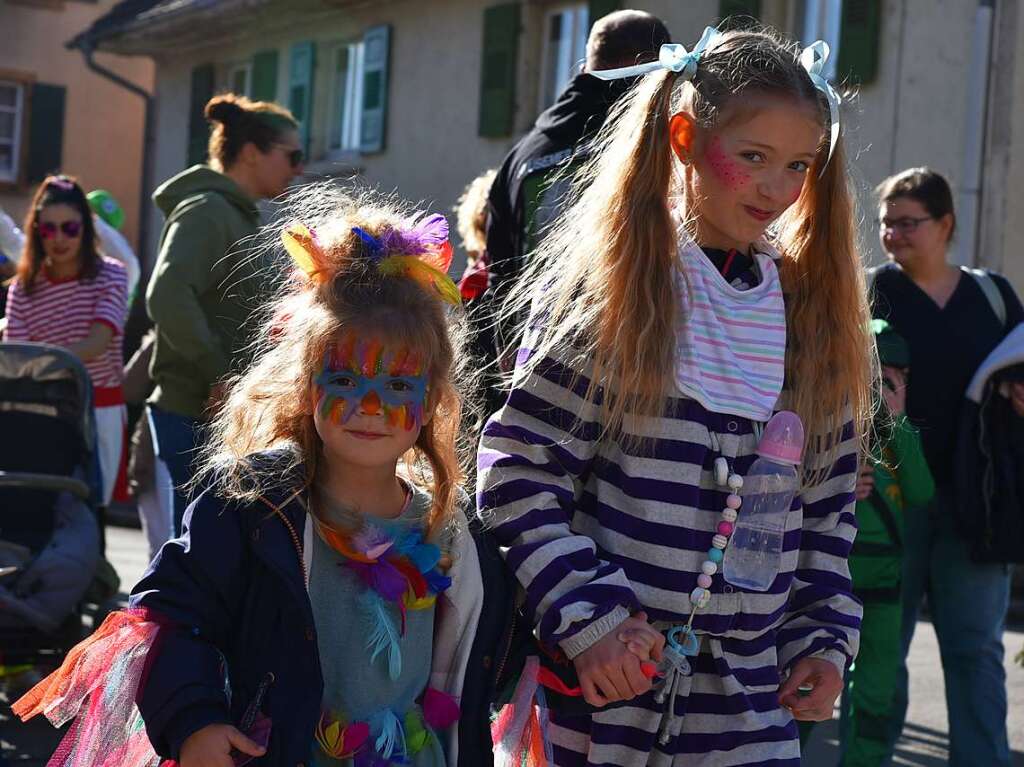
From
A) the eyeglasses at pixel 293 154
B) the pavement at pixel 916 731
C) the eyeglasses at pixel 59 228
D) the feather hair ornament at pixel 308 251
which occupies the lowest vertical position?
the pavement at pixel 916 731

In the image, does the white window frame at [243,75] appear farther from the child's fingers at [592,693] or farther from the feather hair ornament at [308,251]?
the child's fingers at [592,693]

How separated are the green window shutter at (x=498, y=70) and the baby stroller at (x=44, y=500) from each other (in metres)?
10.8

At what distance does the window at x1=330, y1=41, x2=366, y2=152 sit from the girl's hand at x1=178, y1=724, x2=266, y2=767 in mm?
17322

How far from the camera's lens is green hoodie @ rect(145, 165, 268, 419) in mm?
5520

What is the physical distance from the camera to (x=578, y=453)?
2822 mm

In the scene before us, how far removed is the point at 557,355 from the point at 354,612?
1.80ft

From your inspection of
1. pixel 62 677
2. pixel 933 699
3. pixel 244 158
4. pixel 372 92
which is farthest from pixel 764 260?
pixel 372 92

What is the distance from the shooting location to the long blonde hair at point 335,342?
9.46 ft

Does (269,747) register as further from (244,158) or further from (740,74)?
(244,158)

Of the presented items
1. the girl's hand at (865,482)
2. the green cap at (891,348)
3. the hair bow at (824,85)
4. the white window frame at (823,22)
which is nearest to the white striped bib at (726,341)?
the hair bow at (824,85)

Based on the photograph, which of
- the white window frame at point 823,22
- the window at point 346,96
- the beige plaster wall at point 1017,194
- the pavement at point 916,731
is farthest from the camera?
the window at point 346,96

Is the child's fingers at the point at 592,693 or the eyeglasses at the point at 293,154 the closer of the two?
the child's fingers at the point at 592,693

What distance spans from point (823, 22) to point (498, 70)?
432 cm

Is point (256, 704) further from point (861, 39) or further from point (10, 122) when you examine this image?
point (10, 122)
